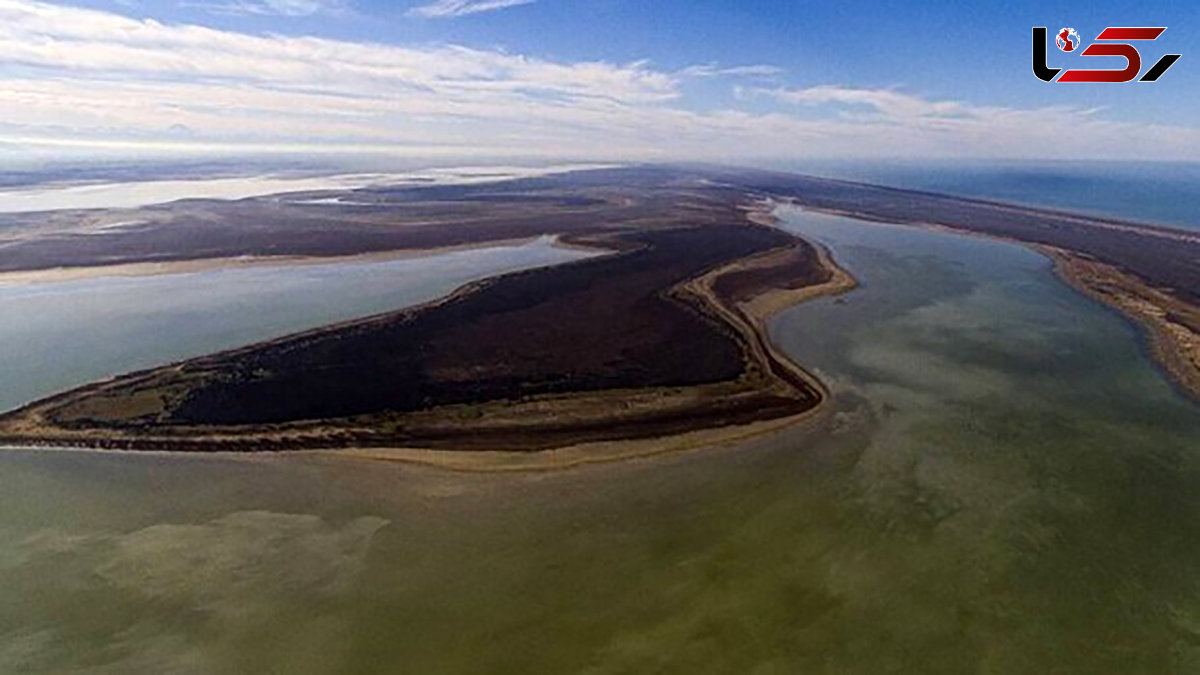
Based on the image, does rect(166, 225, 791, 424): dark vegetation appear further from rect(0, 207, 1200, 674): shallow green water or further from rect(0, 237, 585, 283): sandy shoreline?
rect(0, 237, 585, 283): sandy shoreline

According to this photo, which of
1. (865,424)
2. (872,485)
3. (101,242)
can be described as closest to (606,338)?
(865,424)

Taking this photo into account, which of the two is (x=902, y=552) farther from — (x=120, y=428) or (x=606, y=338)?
(x=120, y=428)

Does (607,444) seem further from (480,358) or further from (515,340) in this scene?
(515,340)

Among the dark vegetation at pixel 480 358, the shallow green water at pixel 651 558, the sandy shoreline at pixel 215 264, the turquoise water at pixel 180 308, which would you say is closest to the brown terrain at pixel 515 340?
the dark vegetation at pixel 480 358

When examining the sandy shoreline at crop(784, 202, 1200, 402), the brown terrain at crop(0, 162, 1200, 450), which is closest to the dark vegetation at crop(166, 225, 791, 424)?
the brown terrain at crop(0, 162, 1200, 450)

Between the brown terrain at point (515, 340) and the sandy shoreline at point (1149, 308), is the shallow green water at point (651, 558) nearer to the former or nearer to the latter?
the brown terrain at point (515, 340)
